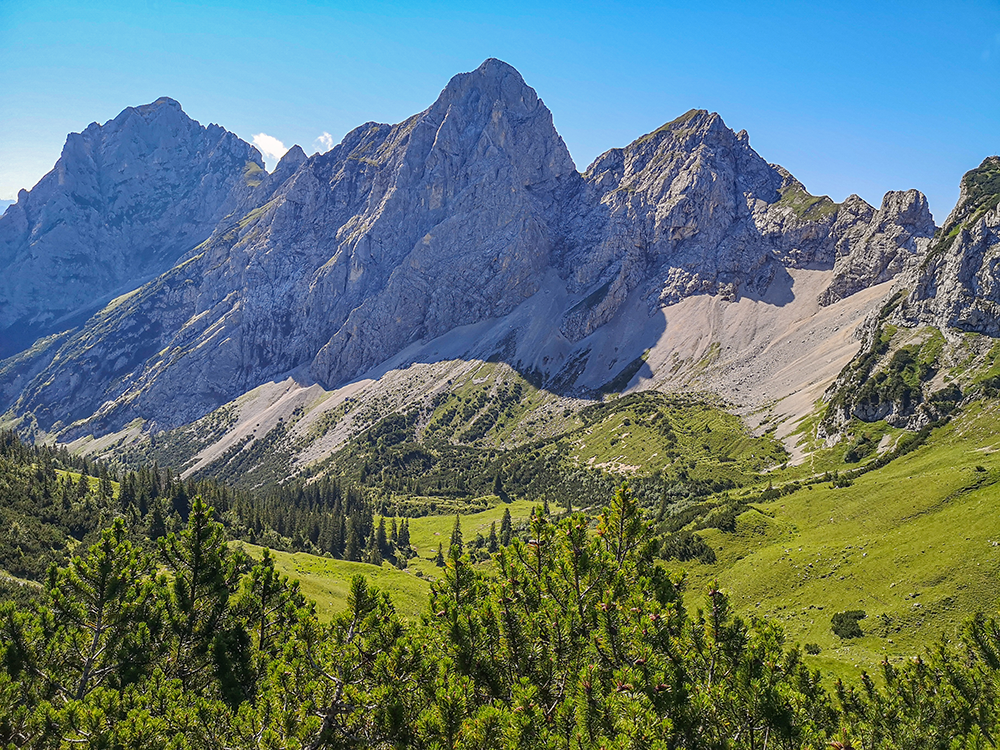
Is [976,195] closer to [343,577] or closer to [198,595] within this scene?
[343,577]

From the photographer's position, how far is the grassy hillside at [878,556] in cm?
4072

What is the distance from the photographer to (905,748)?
46.2ft

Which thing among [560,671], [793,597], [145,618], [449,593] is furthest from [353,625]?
[793,597]

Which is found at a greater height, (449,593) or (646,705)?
(449,593)

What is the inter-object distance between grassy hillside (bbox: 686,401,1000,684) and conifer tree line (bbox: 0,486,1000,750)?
63.8 ft

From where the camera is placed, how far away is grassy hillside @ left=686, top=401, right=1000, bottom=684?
4072 cm

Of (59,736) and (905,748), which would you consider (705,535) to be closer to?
(905,748)

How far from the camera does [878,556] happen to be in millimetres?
51094

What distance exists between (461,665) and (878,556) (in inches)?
2162

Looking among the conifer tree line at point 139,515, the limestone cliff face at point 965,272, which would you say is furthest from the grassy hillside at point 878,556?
the limestone cliff face at point 965,272

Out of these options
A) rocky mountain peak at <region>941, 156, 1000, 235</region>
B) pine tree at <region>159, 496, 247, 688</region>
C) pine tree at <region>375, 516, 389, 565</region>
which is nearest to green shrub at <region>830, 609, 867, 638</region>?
pine tree at <region>159, 496, 247, 688</region>

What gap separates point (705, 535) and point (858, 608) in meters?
26.8

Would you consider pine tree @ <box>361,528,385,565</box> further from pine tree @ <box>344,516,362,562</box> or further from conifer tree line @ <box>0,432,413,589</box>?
pine tree @ <box>344,516,362,562</box>

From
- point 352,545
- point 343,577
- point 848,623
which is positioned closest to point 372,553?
point 352,545
